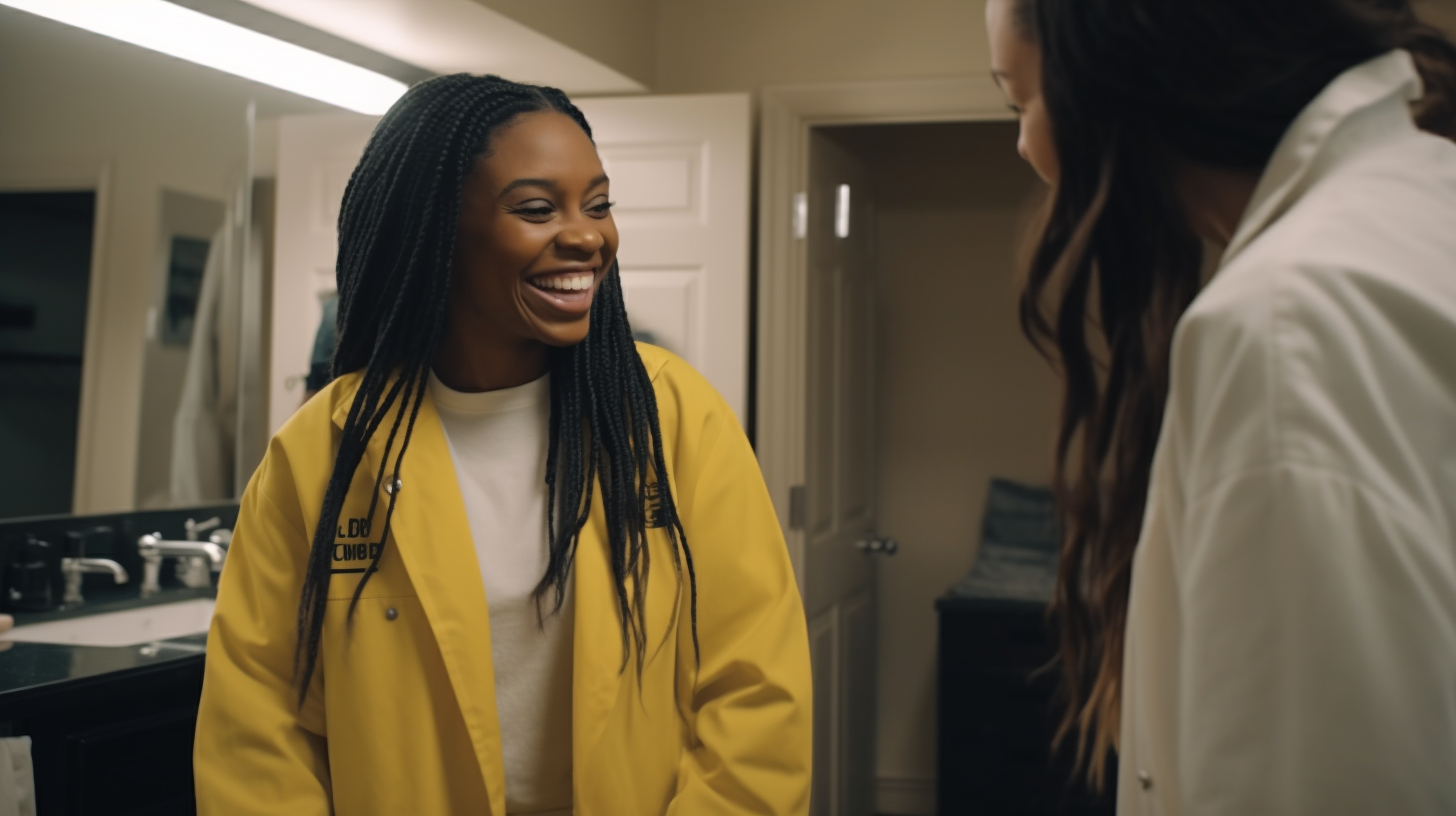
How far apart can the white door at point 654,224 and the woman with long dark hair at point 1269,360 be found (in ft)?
7.06

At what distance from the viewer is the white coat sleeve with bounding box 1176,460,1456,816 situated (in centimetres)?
57

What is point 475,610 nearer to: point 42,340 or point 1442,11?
point 42,340

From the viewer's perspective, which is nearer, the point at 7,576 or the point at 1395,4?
the point at 1395,4

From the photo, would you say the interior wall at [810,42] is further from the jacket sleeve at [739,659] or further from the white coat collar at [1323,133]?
the white coat collar at [1323,133]

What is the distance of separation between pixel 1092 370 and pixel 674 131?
7.61ft

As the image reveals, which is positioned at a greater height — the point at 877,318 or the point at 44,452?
the point at 877,318

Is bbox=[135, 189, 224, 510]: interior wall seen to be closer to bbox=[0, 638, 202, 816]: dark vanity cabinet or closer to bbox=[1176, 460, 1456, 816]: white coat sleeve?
bbox=[0, 638, 202, 816]: dark vanity cabinet

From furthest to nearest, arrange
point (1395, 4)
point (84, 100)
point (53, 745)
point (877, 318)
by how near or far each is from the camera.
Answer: point (877, 318) → point (84, 100) → point (53, 745) → point (1395, 4)

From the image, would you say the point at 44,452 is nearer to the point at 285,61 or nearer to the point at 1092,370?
the point at 285,61

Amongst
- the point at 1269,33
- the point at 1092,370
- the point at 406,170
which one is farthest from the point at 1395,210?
the point at 406,170

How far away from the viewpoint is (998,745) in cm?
352

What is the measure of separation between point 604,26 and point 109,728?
6.44 ft

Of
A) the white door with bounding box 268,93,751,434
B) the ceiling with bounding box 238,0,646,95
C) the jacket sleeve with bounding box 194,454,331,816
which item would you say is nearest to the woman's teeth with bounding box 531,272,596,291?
the jacket sleeve with bounding box 194,454,331,816

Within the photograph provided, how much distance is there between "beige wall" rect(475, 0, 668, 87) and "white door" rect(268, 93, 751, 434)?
0.51 feet
